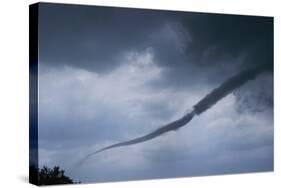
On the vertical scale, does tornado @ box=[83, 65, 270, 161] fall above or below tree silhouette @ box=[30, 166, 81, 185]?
above

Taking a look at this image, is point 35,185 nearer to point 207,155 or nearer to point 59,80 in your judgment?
point 59,80

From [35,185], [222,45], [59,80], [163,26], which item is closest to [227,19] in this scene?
[222,45]

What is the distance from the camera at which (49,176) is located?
11047 mm

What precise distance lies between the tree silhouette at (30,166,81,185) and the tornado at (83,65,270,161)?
0.74 meters

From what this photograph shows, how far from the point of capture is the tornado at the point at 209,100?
11.8 m

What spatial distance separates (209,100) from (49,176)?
9.85 feet

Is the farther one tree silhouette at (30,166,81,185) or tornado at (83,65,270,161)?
tornado at (83,65,270,161)

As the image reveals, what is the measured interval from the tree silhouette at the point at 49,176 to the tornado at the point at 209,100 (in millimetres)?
744

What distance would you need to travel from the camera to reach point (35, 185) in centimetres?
1114

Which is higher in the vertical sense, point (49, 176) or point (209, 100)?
point (209, 100)

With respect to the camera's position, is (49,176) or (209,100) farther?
(209,100)

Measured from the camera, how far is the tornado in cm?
1180

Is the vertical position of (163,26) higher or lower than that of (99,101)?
higher

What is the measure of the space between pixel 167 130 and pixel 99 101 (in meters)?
1.30
